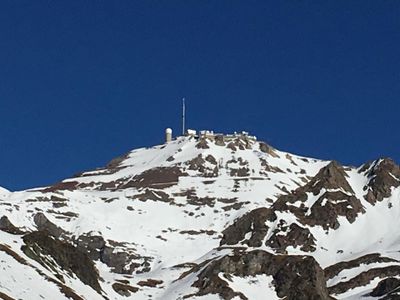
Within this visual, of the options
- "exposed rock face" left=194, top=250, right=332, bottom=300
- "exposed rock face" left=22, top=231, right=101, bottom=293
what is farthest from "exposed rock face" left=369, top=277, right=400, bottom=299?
"exposed rock face" left=22, top=231, right=101, bottom=293

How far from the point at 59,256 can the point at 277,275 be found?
6355 cm

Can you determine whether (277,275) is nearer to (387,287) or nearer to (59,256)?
(387,287)

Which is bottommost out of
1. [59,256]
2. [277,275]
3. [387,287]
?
[59,256]

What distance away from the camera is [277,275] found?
644ft

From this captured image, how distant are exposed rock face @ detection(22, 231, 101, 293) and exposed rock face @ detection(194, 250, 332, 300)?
114ft

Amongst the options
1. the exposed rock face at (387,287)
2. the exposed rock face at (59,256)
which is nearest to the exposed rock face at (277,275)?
the exposed rock face at (387,287)

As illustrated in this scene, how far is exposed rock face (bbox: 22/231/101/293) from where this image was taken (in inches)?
5472

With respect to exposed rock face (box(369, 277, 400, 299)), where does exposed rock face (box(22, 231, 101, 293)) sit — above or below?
below

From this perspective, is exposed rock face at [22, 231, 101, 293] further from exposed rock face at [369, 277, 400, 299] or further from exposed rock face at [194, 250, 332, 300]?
exposed rock face at [369, 277, 400, 299]

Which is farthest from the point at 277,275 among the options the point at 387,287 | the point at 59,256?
the point at 59,256

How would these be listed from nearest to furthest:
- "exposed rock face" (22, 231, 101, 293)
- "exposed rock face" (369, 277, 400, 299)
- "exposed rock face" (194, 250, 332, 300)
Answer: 1. "exposed rock face" (22, 231, 101, 293)
2. "exposed rock face" (194, 250, 332, 300)
3. "exposed rock face" (369, 277, 400, 299)

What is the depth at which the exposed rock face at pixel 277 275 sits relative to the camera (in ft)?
612

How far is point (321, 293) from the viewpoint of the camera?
623ft

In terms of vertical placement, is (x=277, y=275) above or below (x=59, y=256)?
above
